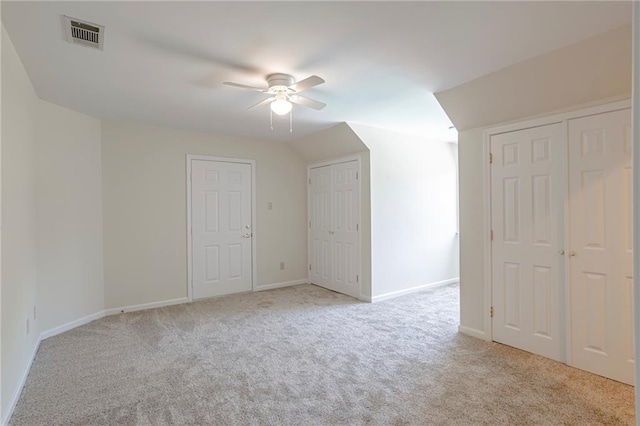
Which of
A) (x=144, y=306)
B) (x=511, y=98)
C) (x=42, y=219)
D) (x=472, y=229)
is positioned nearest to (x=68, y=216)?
(x=42, y=219)

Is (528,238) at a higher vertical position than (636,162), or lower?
lower

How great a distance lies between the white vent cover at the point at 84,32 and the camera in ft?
6.23

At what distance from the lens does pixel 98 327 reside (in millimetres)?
3578

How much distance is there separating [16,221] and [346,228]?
3637 millimetres

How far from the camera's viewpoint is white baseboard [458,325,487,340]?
320 centimetres

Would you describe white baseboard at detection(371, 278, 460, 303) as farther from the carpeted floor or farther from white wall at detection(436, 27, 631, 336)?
white wall at detection(436, 27, 631, 336)

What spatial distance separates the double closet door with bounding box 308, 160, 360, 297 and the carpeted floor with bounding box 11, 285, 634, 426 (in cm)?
113

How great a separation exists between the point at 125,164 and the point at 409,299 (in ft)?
13.8

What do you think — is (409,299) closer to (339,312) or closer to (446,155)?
(339,312)

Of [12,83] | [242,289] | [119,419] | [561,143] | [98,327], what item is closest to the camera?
[119,419]

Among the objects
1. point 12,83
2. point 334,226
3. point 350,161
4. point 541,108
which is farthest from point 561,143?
point 12,83

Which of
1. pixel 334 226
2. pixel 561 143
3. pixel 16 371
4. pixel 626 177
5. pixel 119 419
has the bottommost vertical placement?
pixel 119 419

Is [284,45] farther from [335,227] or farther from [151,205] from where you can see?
[335,227]

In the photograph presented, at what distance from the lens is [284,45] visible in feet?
7.11
